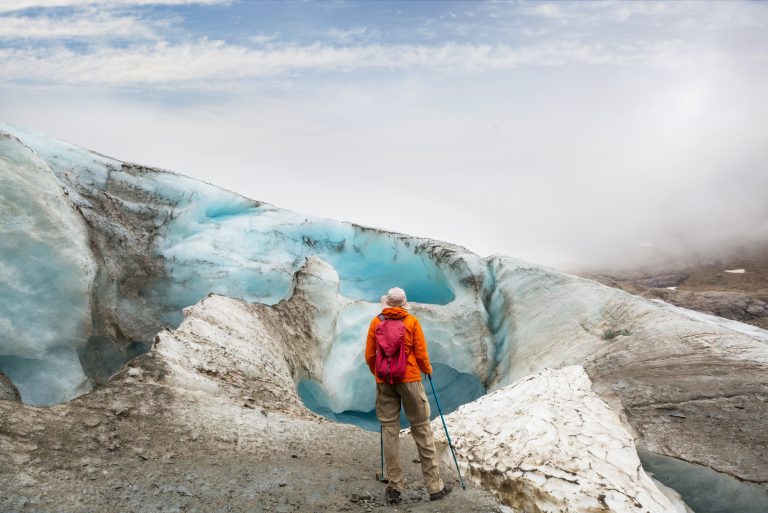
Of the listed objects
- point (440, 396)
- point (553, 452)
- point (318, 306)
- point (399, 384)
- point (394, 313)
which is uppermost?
point (394, 313)

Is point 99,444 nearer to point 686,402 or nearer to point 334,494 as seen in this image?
point 334,494

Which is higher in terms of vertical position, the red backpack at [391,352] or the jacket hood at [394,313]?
the jacket hood at [394,313]

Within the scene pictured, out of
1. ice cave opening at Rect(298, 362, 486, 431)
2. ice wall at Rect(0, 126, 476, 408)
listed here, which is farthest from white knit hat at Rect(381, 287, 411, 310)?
ice cave opening at Rect(298, 362, 486, 431)

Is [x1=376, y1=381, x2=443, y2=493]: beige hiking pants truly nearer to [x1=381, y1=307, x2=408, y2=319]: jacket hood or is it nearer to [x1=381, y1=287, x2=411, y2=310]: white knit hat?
[x1=381, y1=307, x2=408, y2=319]: jacket hood

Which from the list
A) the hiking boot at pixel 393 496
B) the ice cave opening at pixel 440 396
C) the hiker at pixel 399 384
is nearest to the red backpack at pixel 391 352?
Result: the hiker at pixel 399 384

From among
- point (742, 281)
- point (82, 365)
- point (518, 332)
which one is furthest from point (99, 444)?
point (742, 281)

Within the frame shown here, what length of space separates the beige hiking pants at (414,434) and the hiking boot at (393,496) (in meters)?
0.04

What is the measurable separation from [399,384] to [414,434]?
52 centimetres

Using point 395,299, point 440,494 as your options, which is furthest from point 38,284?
point 440,494

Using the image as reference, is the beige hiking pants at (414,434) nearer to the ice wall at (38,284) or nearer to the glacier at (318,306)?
the glacier at (318,306)

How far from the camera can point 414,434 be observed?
18.9ft

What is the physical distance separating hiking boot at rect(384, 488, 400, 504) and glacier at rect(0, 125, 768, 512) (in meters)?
3.39

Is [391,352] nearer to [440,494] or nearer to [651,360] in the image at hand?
[440,494]

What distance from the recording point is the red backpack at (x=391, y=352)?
5566 mm
